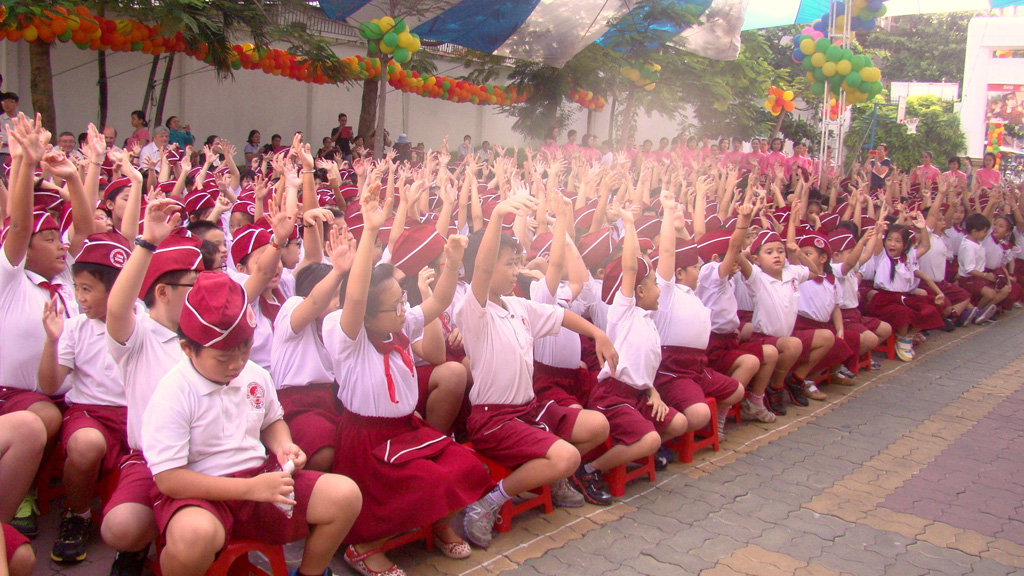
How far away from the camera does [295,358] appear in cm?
324

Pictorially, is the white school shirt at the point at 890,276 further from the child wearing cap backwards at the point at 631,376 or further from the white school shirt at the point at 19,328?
the white school shirt at the point at 19,328

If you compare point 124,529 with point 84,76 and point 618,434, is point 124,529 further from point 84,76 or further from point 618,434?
point 84,76

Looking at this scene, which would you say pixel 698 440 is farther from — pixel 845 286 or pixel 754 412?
pixel 845 286

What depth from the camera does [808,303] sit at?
585 cm

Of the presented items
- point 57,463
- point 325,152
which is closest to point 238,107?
point 325,152

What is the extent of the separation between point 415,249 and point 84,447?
1.47 meters

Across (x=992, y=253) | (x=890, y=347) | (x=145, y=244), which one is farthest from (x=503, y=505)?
(x=992, y=253)

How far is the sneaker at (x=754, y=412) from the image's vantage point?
16.8 feet

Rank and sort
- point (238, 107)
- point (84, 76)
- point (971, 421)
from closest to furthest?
1. point (971, 421)
2. point (84, 76)
3. point (238, 107)

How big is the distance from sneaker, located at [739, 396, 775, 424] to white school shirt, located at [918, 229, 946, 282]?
3673 mm

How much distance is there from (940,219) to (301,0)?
754 cm

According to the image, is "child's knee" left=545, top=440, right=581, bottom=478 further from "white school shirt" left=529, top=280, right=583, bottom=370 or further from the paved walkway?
"white school shirt" left=529, top=280, right=583, bottom=370

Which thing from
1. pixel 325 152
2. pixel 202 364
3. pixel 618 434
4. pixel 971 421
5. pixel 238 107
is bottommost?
pixel 971 421

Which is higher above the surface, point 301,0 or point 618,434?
point 301,0
